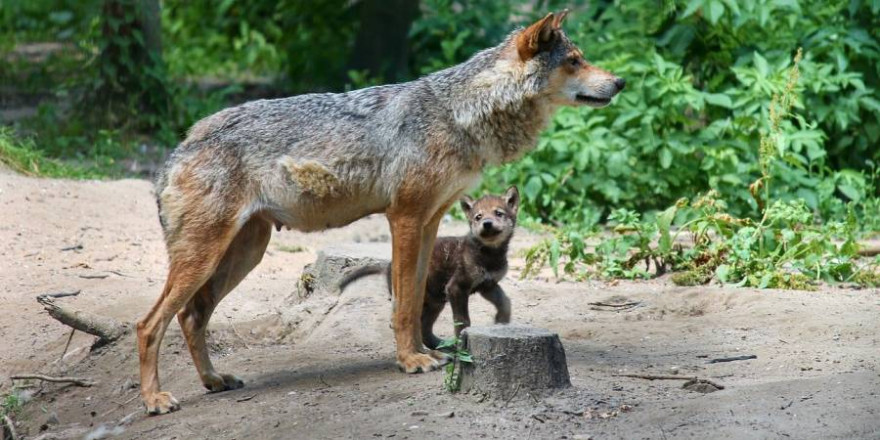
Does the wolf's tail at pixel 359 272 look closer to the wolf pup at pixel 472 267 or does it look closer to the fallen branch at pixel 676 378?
the wolf pup at pixel 472 267

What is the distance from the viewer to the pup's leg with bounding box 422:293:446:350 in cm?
755

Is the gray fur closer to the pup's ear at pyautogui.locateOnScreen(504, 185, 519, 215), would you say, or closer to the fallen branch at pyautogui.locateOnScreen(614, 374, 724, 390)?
the pup's ear at pyautogui.locateOnScreen(504, 185, 519, 215)

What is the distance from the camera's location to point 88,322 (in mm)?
7504

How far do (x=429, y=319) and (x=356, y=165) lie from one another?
1286 millimetres

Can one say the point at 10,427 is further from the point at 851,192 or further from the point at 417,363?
the point at 851,192

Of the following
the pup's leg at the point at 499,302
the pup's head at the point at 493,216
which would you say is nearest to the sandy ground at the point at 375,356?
the pup's leg at the point at 499,302

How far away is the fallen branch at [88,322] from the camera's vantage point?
7.33 metres

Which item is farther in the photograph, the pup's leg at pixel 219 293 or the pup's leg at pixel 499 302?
the pup's leg at pixel 499 302

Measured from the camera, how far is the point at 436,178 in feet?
22.0

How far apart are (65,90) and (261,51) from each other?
4222 mm

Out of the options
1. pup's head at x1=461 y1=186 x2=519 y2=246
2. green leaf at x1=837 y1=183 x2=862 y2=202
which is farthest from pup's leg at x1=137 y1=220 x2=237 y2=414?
green leaf at x1=837 y1=183 x2=862 y2=202

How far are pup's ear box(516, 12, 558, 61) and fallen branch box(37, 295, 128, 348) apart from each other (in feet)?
10.6

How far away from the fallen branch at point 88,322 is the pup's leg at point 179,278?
988 millimetres

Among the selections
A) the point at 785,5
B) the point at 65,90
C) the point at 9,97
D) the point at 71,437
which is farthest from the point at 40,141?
the point at 785,5
